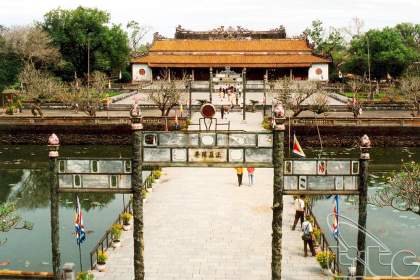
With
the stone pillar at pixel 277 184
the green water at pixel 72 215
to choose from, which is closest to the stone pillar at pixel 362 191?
the stone pillar at pixel 277 184

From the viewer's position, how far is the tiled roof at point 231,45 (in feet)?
263

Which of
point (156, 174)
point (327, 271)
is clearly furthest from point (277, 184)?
point (156, 174)

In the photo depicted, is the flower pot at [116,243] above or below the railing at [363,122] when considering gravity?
below

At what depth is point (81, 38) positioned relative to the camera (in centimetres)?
7500

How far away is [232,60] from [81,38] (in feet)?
67.5

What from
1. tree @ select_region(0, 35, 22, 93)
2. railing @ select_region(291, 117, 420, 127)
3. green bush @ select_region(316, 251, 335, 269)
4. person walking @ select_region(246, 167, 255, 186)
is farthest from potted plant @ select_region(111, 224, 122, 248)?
tree @ select_region(0, 35, 22, 93)

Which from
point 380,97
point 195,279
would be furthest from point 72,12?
point 195,279

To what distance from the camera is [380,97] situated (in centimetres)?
6856

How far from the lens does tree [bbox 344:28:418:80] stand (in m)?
74.1

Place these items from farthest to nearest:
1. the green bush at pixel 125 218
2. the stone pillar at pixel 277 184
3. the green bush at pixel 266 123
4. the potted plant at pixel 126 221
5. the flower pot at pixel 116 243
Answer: the green bush at pixel 266 123 < the green bush at pixel 125 218 < the potted plant at pixel 126 221 < the flower pot at pixel 116 243 < the stone pillar at pixel 277 184

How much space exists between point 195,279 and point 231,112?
38842mm

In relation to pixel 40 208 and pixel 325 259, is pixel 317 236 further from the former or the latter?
pixel 40 208

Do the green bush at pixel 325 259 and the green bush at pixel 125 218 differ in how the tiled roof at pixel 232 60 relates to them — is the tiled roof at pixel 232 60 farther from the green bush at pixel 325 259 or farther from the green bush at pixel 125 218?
the green bush at pixel 325 259

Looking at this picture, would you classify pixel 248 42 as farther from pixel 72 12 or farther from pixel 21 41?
pixel 21 41
